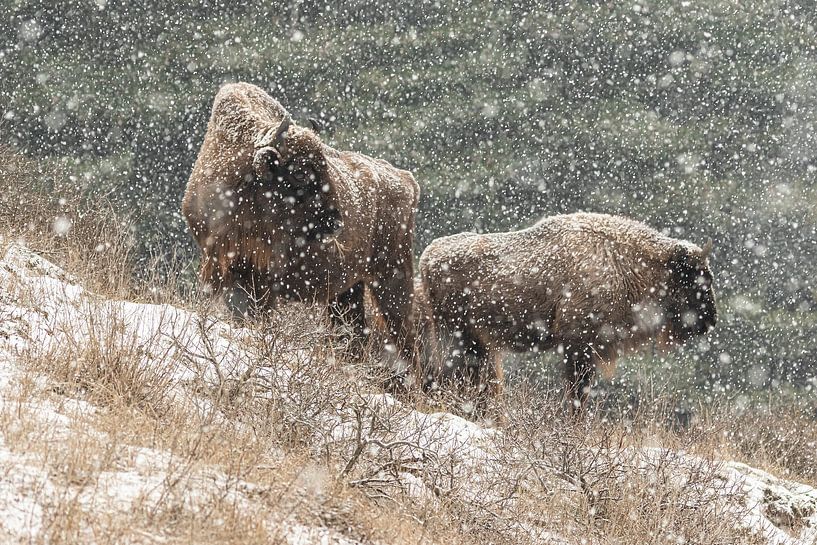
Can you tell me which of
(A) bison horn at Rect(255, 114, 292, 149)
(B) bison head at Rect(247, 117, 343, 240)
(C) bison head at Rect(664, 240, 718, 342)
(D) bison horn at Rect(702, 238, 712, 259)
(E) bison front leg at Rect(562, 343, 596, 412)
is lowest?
(E) bison front leg at Rect(562, 343, 596, 412)

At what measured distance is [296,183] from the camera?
26.7ft

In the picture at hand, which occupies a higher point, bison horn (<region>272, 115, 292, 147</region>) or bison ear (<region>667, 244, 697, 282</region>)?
bison horn (<region>272, 115, 292, 147</region>)

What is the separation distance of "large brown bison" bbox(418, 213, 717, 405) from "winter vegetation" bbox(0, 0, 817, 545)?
781 millimetres

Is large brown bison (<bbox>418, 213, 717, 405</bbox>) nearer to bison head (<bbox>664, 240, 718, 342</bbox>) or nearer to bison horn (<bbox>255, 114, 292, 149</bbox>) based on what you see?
bison head (<bbox>664, 240, 718, 342</bbox>)

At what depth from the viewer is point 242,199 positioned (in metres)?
8.02

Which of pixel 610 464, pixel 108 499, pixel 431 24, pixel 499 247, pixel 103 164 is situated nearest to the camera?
pixel 108 499

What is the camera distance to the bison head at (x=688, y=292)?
10.8m

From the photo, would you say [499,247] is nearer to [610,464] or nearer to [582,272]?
[582,272]

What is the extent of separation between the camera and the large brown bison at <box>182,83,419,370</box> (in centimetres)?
794

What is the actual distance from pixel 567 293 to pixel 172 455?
23.9 feet

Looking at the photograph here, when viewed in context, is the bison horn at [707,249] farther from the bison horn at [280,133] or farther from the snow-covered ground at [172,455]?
the bison horn at [280,133]

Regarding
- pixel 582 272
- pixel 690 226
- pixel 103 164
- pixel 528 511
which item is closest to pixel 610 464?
pixel 528 511

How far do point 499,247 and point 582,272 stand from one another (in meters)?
1.27

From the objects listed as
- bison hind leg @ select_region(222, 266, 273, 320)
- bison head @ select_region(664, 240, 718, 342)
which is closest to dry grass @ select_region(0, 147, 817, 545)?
bison hind leg @ select_region(222, 266, 273, 320)
